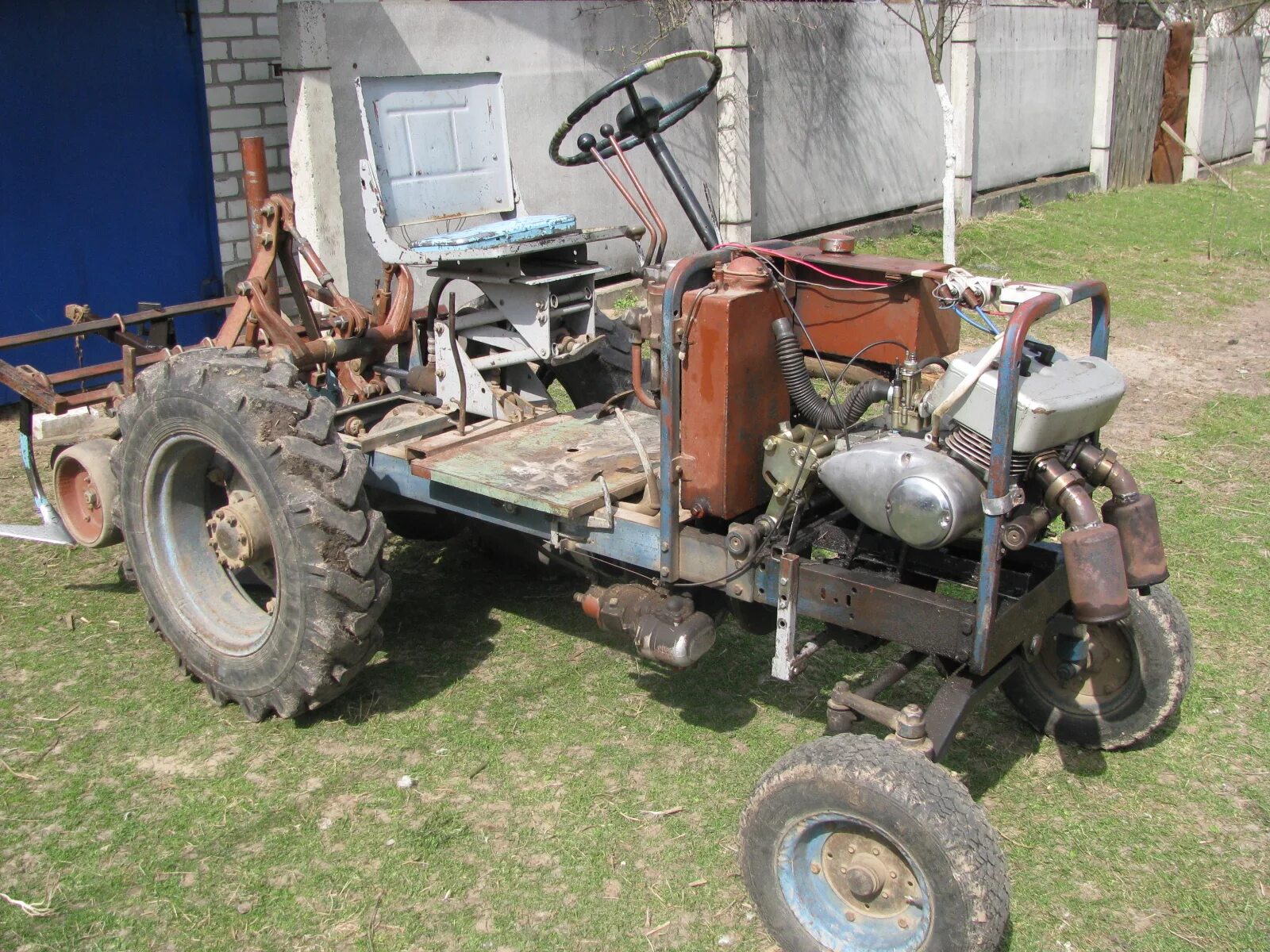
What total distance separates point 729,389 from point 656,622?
2.30ft

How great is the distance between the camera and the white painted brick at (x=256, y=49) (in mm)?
7051

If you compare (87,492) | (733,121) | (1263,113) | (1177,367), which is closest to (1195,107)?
(1263,113)

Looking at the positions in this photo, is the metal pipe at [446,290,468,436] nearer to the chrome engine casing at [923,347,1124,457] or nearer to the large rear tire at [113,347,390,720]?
the large rear tire at [113,347,390,720]

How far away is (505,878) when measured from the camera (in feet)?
10.1

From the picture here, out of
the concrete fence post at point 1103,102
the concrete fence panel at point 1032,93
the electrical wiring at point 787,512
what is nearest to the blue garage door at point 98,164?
the electrical wiring at point 787,512

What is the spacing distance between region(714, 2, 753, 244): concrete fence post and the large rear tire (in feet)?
21.2

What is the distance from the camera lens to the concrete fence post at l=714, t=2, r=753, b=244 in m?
9.48

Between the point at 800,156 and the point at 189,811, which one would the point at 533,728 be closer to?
the point at 189,811

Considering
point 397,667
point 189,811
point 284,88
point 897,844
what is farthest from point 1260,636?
point 284,88

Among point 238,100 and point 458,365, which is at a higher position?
point 238,100

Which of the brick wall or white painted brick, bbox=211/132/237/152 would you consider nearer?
the brick wall

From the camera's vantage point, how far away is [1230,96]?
778 inches

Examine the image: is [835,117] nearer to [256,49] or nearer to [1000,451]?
[256,49]

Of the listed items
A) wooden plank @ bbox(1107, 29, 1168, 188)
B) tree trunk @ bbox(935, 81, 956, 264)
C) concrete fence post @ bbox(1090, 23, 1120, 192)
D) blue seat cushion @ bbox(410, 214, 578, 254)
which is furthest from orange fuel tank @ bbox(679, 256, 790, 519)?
wooden plank @ bbox(1107, 29, 1168, 188)
